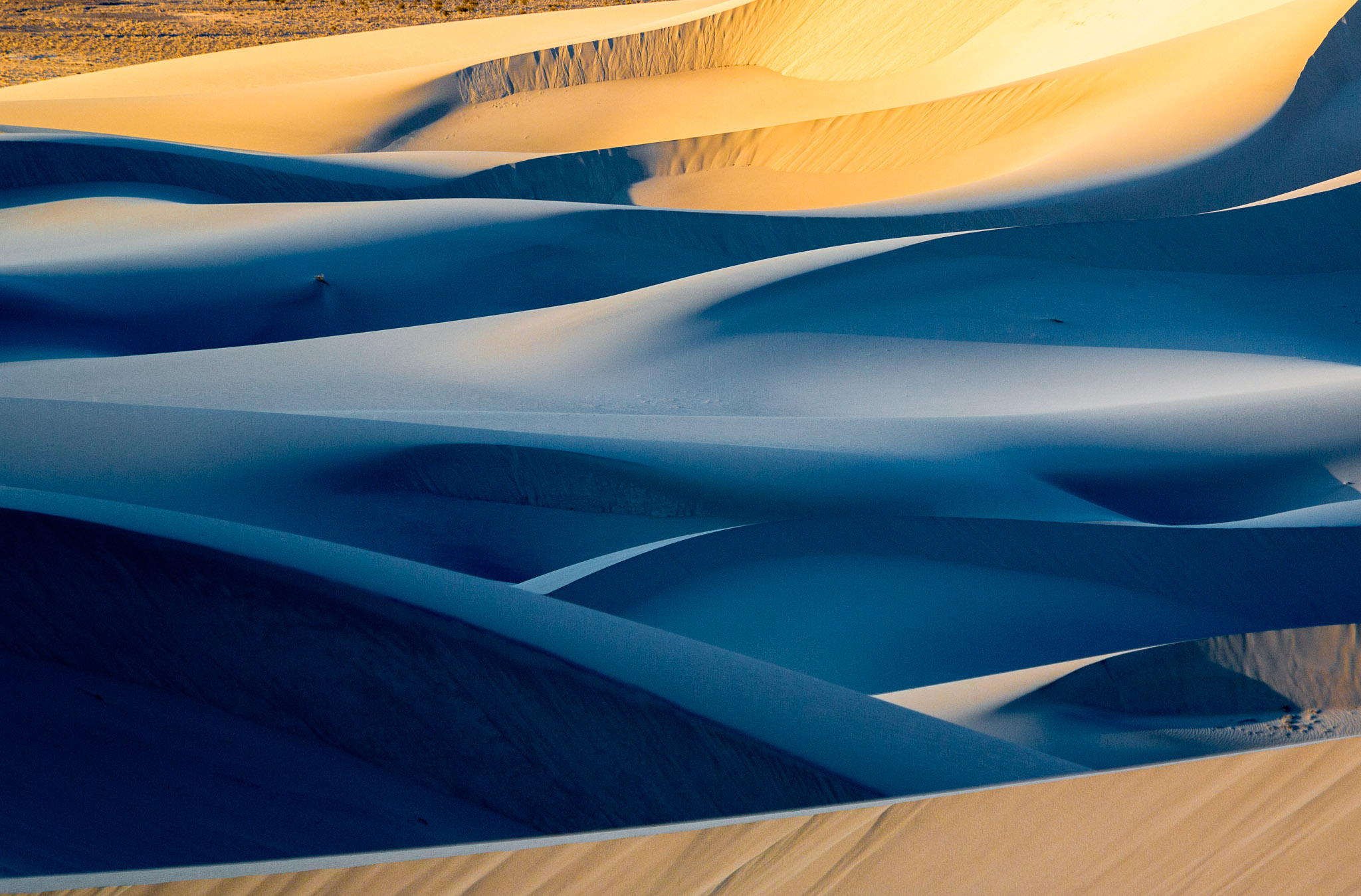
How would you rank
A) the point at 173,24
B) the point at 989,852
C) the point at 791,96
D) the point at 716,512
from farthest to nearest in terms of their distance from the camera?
the point at 173,24 → the point at 791,96 → the point at 716,512 → the point at 989,852

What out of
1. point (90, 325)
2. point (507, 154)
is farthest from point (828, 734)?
point (507, 154)

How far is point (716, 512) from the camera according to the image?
360cm

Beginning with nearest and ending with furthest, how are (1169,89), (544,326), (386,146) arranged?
1. (544,326)
2. (1169,89)
3. (386,146)

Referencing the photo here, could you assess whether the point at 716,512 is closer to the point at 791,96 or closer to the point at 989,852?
the point at 989,852

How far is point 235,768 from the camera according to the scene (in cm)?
185

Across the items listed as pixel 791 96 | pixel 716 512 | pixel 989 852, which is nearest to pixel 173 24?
pixel 791 96

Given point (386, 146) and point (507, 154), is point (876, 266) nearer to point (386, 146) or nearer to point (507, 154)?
point (507, 154)

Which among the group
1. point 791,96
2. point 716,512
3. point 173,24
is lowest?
point 716,512

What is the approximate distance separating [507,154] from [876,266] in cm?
500

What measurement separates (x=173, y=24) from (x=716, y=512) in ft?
73.3

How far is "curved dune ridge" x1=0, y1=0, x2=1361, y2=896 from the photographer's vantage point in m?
1.58

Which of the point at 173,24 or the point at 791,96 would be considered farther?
the point at 173,24

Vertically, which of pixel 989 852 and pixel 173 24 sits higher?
pixel 173 24

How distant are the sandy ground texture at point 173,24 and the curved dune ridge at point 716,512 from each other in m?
12.0
